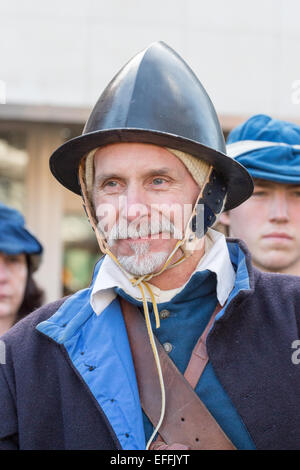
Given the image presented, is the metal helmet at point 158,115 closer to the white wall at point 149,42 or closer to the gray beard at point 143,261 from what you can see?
the gray beard at point 143,261

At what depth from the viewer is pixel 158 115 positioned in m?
2.64

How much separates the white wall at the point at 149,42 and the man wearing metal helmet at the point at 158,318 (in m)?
5.83

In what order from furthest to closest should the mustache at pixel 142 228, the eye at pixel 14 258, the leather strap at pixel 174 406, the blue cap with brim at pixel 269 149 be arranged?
the eye at pixel 14 258, the blue cap with brim at pixel 269 149, the mustache at pixel 142 228, the leather strap at pixel 174 406

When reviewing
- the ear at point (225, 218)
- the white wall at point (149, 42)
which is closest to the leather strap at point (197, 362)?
the ear at point (225, 218)

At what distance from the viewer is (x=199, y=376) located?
2496mm

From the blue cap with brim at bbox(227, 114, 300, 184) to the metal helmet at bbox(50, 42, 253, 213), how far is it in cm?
88

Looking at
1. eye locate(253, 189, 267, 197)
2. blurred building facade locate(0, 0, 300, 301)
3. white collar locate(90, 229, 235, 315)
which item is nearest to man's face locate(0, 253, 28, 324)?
eye locate(253, 189, 267, 197)

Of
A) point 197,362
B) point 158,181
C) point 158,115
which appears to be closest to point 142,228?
point 158,181

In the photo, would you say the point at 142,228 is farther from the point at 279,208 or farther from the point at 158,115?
the point at 279,208

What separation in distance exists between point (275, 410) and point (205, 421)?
0.25 metres

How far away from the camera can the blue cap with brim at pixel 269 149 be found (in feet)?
12.3

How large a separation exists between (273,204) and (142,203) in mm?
1418

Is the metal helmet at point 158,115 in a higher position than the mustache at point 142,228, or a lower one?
higher
